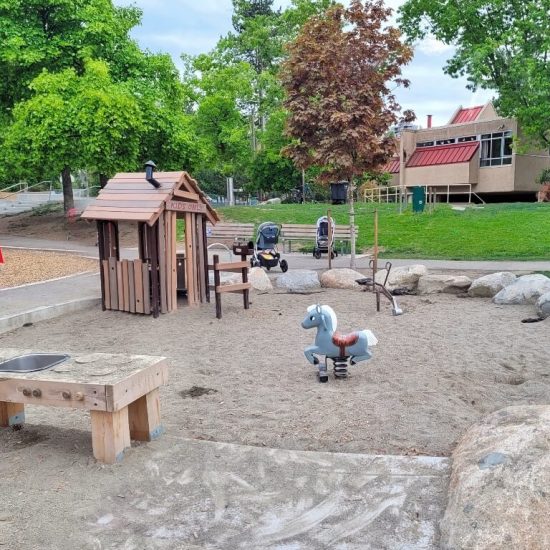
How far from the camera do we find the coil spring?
5.57 metres

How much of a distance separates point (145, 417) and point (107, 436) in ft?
1.36

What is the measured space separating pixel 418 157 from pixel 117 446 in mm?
38091

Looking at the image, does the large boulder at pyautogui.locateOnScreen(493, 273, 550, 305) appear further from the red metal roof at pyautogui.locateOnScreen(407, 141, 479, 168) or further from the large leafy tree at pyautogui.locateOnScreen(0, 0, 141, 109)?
the red metal roof at pyautogui.locateOnScreen(407, 141, 479, 168)

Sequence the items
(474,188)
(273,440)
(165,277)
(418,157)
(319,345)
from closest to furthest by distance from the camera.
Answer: (273,440) → (319,345) → (165,277) → (474,188) → (418,157)

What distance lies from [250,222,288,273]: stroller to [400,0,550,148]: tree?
37.6ft

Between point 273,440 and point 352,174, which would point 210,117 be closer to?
point 352,174

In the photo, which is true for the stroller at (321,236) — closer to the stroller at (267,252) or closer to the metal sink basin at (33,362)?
the stroller at (267,252)

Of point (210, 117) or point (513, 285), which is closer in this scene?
point (513, 285)

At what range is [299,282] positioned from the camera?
1138 cm

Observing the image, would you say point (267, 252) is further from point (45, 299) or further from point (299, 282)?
point (45, 299)

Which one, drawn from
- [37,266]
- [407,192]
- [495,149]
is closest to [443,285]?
[37,266]

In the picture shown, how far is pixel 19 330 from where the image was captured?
8.15 metres

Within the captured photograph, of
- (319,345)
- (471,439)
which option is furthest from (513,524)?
(319,345)

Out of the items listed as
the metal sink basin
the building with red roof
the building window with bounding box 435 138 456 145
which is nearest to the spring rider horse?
the metal sink basin
